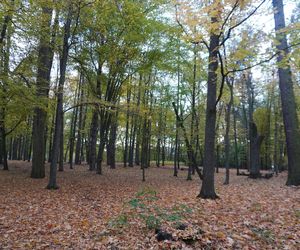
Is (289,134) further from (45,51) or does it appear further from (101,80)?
(45,51)

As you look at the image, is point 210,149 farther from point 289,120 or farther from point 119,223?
point 289,120

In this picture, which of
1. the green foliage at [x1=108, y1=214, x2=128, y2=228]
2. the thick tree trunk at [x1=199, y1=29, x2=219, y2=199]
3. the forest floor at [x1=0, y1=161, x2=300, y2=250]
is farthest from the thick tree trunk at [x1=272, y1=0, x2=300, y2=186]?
the green foliage at [x1=108, y1=214, x2=128, y2=228]

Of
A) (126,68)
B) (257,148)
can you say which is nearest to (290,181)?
(257,148)

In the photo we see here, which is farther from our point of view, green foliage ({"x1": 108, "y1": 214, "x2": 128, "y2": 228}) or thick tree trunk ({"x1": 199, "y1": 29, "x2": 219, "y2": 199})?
thick tree trunk ({"x1": 199, "y1": 29, "x2": 219, "y2": 199})

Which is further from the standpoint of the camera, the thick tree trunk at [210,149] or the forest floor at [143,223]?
the thick tree trunk at [210,149]

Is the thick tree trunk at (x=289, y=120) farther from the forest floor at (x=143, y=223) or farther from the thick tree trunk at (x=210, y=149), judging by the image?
the thick tree trunk at (x=210, y=149)

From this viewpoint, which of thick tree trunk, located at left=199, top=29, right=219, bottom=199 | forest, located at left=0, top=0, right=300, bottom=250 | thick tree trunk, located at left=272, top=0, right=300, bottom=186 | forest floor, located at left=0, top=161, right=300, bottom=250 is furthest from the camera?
thick tree trunk, located at left=272, top=0, right=300, bottom=186

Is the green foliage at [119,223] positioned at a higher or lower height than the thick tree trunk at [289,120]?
lower

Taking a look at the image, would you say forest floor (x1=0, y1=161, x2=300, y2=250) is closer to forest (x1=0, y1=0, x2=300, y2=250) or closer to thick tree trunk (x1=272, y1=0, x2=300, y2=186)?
forest (x1=0, y1=0, x2=300, y2=250)

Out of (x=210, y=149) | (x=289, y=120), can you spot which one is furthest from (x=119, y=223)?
(x=289, y=120)

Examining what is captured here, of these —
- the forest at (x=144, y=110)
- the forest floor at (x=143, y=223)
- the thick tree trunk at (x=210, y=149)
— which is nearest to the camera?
the forest floor at (x=143, y=223)

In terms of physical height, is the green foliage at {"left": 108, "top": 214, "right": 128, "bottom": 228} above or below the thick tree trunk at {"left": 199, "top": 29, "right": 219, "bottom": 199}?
below

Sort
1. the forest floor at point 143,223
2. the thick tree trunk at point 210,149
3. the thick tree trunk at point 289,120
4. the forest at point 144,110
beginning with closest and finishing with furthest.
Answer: the forest floor at point 143,223, the forest at point 144,110, the thick tree trunk at point 210,149, the thick tree trunk at point 289,120

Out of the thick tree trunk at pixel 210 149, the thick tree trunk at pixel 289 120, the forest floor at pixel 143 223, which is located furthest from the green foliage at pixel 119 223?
the thick tree trunk at pixel 289 120
